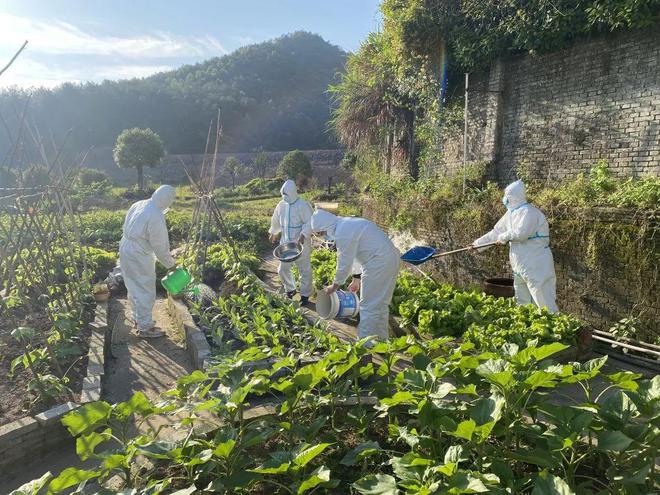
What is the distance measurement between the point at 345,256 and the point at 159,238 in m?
2.32

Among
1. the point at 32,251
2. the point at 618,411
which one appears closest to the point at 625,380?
the point at 618,411

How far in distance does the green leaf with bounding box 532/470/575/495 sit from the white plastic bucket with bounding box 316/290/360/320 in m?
2.95

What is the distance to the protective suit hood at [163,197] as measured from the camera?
18.1 ft

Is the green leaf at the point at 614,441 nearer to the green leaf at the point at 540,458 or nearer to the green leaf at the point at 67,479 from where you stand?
the green leaf at the point at 540,458

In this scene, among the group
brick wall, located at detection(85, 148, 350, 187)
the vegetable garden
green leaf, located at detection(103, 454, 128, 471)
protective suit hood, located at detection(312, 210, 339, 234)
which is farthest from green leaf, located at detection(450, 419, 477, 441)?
brick wall, located at detection(85, 148, 350, 187)

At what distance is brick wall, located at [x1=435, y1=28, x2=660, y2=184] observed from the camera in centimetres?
638

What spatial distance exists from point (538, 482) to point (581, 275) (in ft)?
16.0

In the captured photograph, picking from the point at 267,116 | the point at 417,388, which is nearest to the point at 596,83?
the point at 417,388

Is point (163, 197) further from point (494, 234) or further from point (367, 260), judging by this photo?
point (494, 234)

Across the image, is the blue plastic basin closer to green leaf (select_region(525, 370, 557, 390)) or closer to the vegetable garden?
the vegetable garden

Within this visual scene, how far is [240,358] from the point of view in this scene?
2.64 metres

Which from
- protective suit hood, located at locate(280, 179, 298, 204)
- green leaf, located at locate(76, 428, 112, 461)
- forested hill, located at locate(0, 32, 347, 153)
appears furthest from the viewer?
forested hill, located at locate(0, 32, 347, 153)

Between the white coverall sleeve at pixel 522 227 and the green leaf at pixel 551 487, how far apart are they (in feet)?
12.7

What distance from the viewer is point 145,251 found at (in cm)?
554
